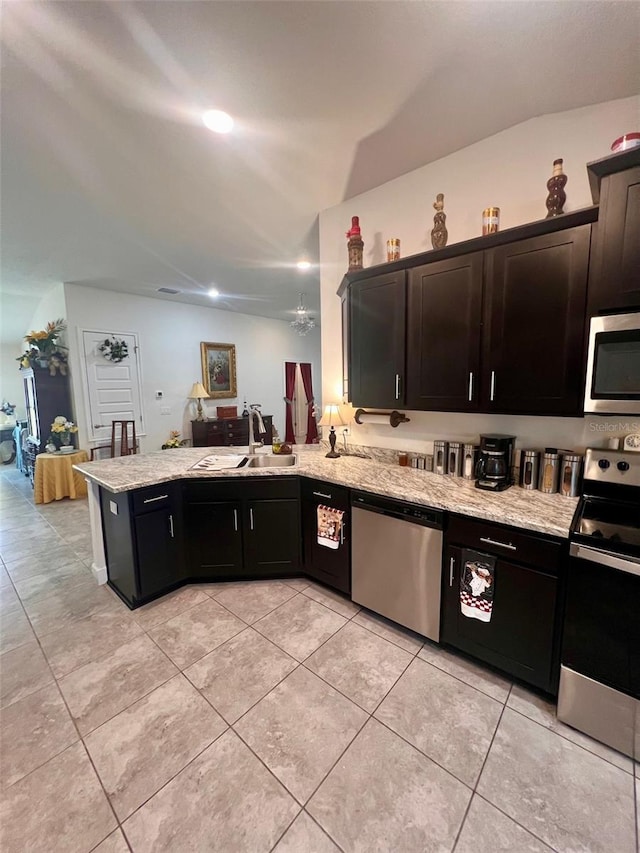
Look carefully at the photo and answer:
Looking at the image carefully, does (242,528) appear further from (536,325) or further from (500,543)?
(536,325)

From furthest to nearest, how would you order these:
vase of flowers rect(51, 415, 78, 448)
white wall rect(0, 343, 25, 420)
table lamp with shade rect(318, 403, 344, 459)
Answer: white wall rect(0, 343, 25, 420) → vase of flowers rect(51, 415, 78, 448) → table lamp with shade rect(318, 403, 344, 459)

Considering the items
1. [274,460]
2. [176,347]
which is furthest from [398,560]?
[176,347]

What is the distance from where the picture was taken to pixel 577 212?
165 centimetres

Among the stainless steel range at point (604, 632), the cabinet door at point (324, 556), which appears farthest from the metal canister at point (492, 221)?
the cabinet door at point (324, 556)

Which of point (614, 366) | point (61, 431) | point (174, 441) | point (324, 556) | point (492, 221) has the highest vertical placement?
point (492, 221)

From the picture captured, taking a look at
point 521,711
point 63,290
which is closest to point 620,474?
point 521,711

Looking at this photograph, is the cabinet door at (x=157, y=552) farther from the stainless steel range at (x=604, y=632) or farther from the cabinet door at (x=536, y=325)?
the stainless steel range at (x=604, y=632)

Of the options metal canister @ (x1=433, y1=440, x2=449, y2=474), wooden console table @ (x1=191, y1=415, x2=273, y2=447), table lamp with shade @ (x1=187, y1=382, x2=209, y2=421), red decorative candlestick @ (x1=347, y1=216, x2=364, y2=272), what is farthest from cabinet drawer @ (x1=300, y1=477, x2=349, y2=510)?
table lamp with shade @ (x1=187, y1=382, x2=209, y2=421)

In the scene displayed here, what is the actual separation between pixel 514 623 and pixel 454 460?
3.22 ft

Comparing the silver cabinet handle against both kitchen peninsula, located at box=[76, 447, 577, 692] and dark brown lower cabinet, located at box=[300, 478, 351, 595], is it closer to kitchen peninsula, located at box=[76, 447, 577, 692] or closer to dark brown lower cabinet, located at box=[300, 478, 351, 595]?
kitchen peninsula, located at box=[76, 447, 577, 692]

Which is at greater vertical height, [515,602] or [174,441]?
[174,441]

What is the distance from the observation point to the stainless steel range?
135 centimetres

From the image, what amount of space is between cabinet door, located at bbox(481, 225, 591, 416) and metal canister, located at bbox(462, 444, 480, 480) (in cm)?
34

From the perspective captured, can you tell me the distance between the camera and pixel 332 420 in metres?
2.84
